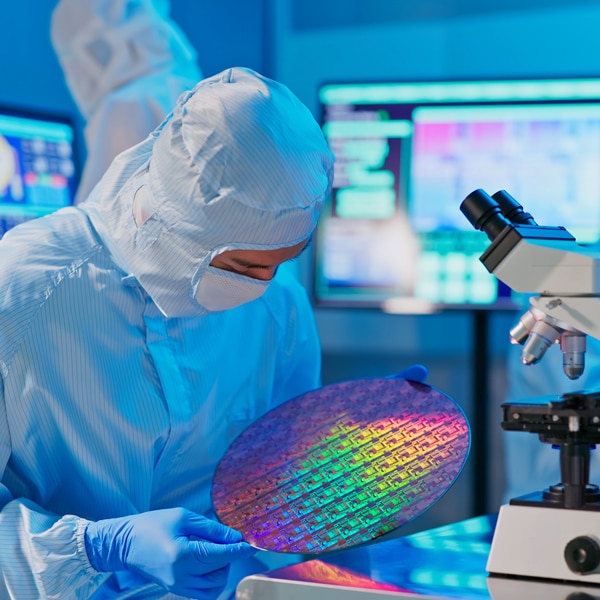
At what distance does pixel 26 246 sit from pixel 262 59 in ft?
9.30

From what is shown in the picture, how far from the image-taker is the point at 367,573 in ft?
3.95

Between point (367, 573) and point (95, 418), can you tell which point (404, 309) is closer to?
point (95, 418)

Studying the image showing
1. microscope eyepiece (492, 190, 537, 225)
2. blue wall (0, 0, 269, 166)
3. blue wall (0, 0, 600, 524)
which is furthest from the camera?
blue wall (0, 0, 600, 524)

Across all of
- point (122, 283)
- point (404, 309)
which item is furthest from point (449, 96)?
point (122, 283)

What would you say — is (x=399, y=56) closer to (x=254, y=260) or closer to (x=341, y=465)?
(x=254, y=260)

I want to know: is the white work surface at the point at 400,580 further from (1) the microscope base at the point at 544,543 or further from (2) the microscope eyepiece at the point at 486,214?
(2) the microscope eyepiece at the point at 486,214

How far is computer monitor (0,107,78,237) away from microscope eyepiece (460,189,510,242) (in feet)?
7.06

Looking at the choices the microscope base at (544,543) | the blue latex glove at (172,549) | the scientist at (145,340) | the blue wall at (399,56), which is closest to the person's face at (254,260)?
the scientist at (145,340)

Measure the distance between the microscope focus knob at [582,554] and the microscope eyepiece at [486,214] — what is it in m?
0.37

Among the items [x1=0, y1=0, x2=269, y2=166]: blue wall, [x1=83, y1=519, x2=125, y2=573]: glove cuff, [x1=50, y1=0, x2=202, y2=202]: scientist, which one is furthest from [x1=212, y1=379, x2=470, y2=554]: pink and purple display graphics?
[x1=0, y1=0, x2=269, y2=166]: blue wall

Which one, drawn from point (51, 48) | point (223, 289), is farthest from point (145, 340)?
point (51, 48)

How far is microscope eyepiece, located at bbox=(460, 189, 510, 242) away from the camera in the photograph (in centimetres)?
118

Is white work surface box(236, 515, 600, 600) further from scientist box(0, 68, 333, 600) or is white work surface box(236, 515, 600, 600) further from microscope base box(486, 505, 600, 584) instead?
scientist box(0, 68, 333, 600)

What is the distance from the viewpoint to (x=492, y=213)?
46.8 inches
